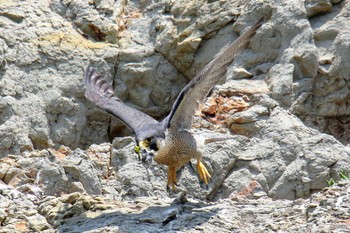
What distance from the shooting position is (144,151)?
437 inches

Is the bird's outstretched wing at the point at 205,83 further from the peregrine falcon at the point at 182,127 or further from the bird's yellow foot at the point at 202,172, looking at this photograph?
the bird's yellow foot at the point at 202,172

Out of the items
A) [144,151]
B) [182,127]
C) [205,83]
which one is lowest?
[144,151]

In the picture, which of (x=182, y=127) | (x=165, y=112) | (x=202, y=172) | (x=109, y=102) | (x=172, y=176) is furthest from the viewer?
(x=165, y=112)

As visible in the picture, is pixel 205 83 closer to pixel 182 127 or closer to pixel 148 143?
pixel 182 127

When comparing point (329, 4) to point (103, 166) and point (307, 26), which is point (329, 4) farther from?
point (103, 166)

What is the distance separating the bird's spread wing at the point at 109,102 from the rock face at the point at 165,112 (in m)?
0.42

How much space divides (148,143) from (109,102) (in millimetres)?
1699

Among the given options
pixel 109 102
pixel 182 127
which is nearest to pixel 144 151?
pixel 182 127

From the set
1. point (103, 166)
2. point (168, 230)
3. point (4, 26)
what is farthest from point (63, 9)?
point (168, 230)

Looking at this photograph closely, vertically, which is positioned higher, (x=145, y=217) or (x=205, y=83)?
(x=205, y=83)

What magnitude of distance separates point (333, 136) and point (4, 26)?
465 centimetres

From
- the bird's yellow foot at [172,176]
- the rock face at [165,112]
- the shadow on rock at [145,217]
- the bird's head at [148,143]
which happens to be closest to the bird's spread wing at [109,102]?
the bird's head at [148,143]

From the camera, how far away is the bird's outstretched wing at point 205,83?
1120cm

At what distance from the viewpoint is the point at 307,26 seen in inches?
542
